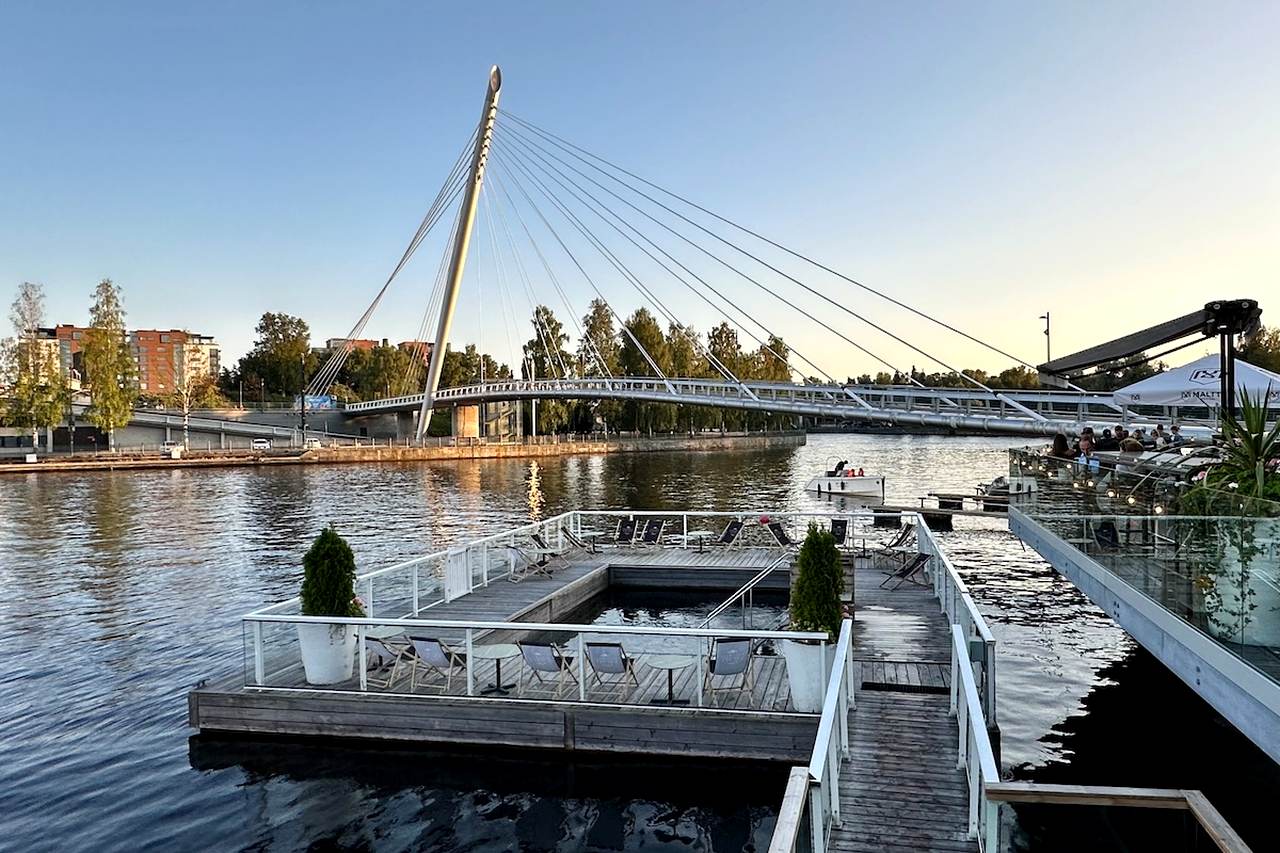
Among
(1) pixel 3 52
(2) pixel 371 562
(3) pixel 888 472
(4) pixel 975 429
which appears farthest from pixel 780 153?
(1) pixel 3 52

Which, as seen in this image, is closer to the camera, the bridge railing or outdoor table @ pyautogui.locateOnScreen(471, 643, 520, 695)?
the bridge railing

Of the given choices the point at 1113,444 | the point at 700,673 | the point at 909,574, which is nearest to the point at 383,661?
the point at 700,673

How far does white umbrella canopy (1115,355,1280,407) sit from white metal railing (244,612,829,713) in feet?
26.1

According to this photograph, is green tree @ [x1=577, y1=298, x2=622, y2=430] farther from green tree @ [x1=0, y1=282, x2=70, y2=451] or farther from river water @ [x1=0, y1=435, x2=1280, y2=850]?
river water @ [x1=0, y1=435, x2=1280, y2=850]

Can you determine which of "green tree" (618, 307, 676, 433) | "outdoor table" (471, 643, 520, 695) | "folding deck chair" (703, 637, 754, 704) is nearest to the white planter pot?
"folding deck chair" (703, 637, 754, 704)

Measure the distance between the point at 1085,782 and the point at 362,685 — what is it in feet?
24.7

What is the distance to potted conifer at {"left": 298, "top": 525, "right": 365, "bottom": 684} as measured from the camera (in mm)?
9594

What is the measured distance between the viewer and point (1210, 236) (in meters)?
21.5

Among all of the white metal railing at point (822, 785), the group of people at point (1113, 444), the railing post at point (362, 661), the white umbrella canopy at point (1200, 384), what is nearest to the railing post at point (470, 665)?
the railing post at point (362, 661)

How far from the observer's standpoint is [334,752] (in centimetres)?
921

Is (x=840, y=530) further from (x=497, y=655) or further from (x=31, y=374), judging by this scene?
(x=31, y=374)

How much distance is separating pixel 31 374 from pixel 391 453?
84.2 ft

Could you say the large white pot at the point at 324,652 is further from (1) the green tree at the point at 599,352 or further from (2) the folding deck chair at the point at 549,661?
Result: (1) the green tree at the point at 599,352

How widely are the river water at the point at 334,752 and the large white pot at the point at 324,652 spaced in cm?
76
